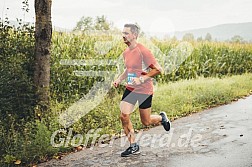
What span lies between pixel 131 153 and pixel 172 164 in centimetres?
86

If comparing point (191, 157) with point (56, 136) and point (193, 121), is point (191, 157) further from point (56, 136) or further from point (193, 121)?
point (193, 121)

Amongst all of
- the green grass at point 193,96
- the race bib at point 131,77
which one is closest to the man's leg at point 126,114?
the race bib at point 131,77

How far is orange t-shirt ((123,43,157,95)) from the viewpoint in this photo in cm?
621

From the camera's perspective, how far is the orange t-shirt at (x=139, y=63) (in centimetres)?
621

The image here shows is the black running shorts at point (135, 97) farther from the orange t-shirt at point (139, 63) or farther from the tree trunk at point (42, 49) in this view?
the tree trunk at point (42, 49)

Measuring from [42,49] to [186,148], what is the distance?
138 inches

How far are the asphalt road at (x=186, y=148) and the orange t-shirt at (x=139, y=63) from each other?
115cm

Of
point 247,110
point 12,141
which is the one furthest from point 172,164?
point 247,110

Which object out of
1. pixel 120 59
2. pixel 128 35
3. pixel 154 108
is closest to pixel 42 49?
pixel 128 35

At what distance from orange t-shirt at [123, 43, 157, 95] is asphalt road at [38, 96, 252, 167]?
1.15m

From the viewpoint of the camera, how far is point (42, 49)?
Result: 7.96 m

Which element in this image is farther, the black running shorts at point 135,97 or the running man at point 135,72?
the black running shorts at point 135,97

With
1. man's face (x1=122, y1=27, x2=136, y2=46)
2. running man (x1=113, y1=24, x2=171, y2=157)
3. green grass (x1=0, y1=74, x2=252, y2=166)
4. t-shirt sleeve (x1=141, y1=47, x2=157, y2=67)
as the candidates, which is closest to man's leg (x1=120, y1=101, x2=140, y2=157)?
running man (x1=113, y1=24, x2=171, y2=157)

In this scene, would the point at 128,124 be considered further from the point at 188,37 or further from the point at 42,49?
the point at 188,37
